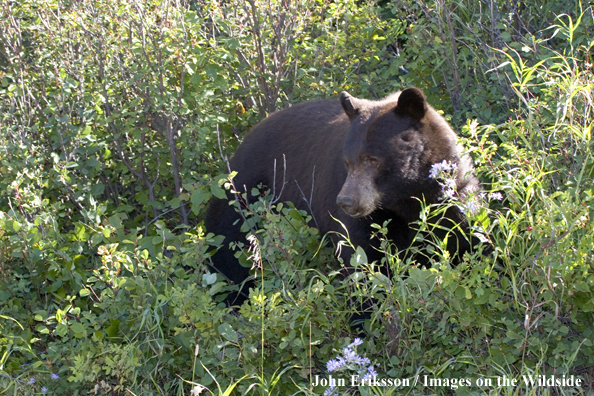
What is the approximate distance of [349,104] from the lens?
12.7 ft

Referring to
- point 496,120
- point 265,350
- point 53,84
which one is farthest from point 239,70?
point 265,350

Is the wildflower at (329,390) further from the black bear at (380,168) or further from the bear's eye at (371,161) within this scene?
the bear's eye at (371,161)

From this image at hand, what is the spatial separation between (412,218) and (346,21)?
92.5 inches

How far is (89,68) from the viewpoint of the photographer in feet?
16.7

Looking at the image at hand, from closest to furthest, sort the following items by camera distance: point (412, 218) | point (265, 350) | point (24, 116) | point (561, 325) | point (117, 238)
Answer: point (561, 325) < point (265, 350) < point (412, 218) < point (117, 238) < point (24, 116)

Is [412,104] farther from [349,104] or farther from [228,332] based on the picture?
[228,332]

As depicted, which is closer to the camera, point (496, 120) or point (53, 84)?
point (496, 120)

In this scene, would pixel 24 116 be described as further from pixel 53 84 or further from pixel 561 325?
pixel 561 325

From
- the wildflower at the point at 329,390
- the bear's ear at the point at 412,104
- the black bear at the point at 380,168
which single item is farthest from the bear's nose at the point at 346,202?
the wildflower at the point at 329,390

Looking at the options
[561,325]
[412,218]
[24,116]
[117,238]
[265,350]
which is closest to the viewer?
[561,325]

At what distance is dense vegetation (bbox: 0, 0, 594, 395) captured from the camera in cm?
283

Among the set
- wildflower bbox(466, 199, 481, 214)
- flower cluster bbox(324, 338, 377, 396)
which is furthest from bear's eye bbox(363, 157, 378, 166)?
flower cluster bbox(324, 338, 377, 396)

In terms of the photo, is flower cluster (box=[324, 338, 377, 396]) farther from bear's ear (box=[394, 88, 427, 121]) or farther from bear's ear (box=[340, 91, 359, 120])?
bear's ear (box=[340, 91, 359, 120])

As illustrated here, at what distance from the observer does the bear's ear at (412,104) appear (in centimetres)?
360
